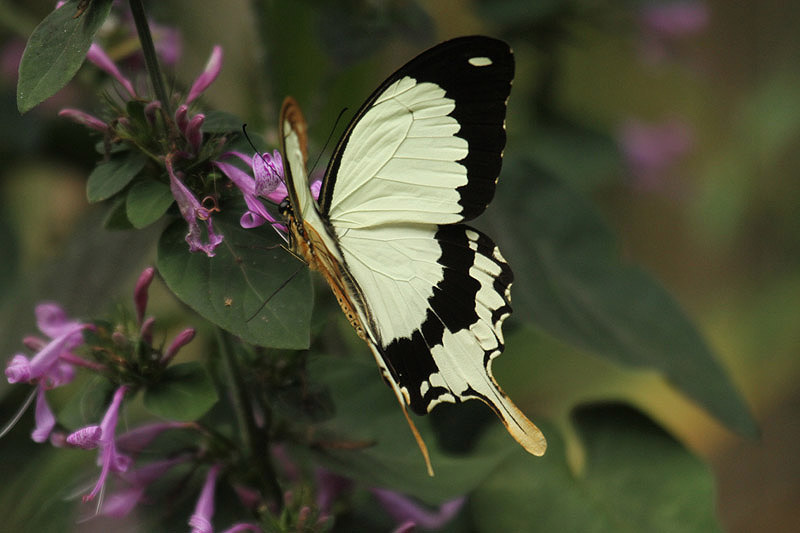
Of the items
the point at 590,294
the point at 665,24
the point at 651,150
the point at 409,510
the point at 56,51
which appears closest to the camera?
the point at 56,51

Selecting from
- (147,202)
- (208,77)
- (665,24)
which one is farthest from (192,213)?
(665,24)

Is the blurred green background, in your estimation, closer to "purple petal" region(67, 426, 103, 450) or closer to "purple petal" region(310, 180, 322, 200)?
"purple petal" region(310, 180, 322, 200)

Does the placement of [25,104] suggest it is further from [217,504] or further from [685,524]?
[685,524]

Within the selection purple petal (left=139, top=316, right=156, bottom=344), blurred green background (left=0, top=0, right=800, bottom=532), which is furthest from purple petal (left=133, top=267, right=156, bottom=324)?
blurred green background (left=0, top=0, right=800, bottom=532)

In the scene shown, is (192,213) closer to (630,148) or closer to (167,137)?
(167,137)

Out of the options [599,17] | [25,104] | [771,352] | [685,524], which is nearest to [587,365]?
[771,352]
